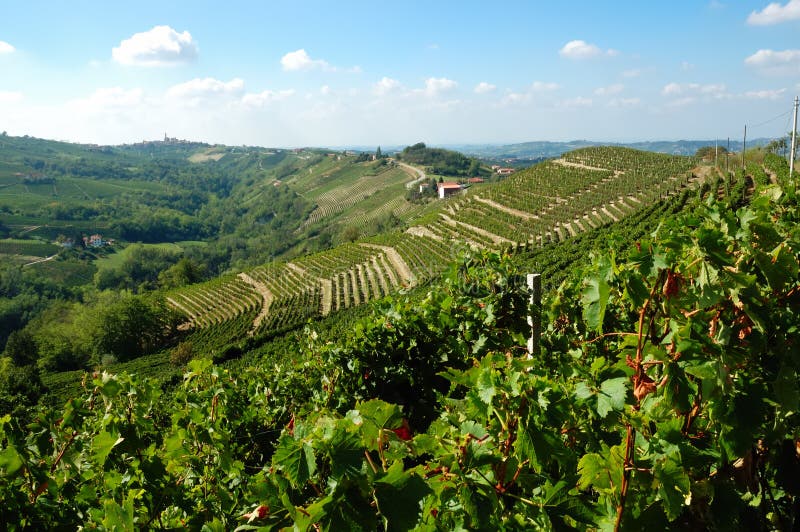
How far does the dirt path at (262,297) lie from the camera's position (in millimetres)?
47709

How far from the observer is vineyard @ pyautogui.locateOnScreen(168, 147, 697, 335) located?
48375 millimetres

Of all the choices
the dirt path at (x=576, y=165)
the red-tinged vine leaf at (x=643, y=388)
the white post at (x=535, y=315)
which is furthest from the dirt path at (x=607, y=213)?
the red-tinged vine leaf at (x=643, y=388)

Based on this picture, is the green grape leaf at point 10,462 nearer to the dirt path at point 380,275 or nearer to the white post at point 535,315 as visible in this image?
the white post at point 535,315

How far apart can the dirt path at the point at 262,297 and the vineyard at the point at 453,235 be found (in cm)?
14

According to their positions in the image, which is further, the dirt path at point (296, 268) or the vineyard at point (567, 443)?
the dirt path at point (296, 268)

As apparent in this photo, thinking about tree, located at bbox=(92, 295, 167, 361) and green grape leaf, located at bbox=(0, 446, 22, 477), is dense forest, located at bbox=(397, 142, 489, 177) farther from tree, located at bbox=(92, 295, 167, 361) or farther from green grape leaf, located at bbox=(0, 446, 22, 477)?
green grape leaf, located at bbox=(0, 446, 22, 477)

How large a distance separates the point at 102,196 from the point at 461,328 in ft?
673

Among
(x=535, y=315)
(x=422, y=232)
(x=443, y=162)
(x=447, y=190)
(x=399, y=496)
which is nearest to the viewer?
(x=399, y=496)

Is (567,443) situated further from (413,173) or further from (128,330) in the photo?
(413,173)

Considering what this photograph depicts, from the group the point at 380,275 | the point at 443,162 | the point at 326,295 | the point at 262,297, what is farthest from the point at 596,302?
the point at 443,162

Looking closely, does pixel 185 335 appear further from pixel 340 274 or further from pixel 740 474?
pixel 740 474

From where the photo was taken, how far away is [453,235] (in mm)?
55406

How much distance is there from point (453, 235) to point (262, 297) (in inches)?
1003

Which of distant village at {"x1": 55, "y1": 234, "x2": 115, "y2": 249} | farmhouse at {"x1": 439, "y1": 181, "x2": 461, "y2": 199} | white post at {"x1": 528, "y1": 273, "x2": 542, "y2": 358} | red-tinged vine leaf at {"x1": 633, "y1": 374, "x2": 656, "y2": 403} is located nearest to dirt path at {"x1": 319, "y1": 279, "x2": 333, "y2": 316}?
white post at {"x1": 528, "y1": 273, "x2": 542, "y2": 358}
